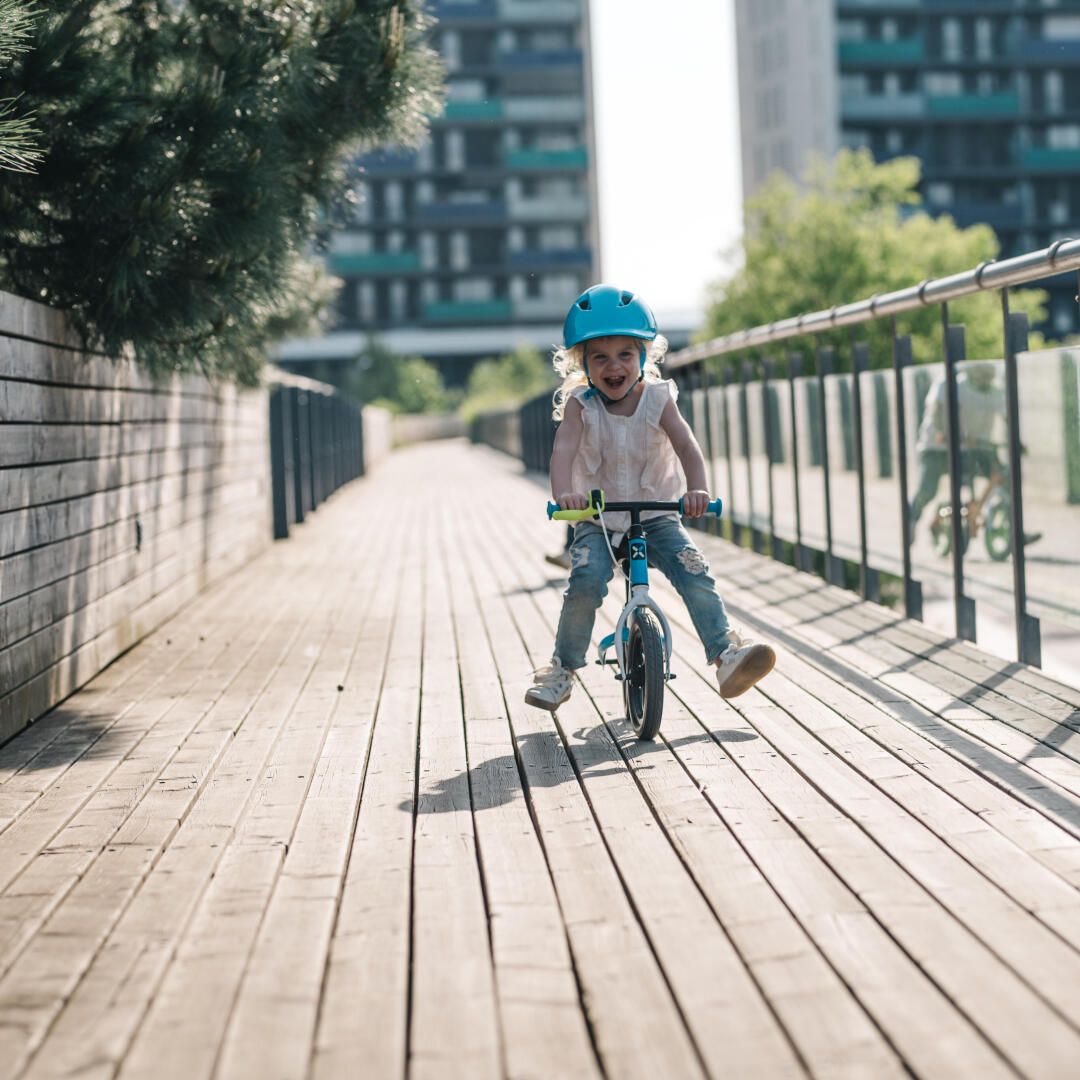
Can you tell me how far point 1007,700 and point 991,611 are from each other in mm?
1184

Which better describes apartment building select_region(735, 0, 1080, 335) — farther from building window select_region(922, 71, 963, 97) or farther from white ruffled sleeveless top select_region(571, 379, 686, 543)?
white ruffled sleeveless top select_region(571, 379, 686, 543)

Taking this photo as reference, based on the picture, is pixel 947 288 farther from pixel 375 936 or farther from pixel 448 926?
pixel 375 936

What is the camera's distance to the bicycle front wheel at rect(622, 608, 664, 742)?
15.0 ft

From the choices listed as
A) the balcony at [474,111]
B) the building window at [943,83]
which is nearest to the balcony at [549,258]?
the balcony at [474,111]

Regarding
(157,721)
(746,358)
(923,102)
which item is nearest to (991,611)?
(157,721)

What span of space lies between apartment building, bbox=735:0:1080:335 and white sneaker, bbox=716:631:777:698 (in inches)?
2678

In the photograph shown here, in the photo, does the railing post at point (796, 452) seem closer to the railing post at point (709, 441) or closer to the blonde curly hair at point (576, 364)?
the railing post at point (709, 441)

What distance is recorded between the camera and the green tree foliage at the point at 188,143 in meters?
5.82

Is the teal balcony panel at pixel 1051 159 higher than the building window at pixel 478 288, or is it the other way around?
the teal balcony panel at pixel 1051 159

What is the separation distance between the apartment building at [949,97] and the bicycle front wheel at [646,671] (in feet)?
223

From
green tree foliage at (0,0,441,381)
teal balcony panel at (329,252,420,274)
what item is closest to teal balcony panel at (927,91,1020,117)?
teal balcony panel at (329,252,420,274)

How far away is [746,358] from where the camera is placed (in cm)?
1141

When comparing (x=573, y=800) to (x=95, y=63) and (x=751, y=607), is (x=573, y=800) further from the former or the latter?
(x=751, y=607)

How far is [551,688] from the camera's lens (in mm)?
4910
